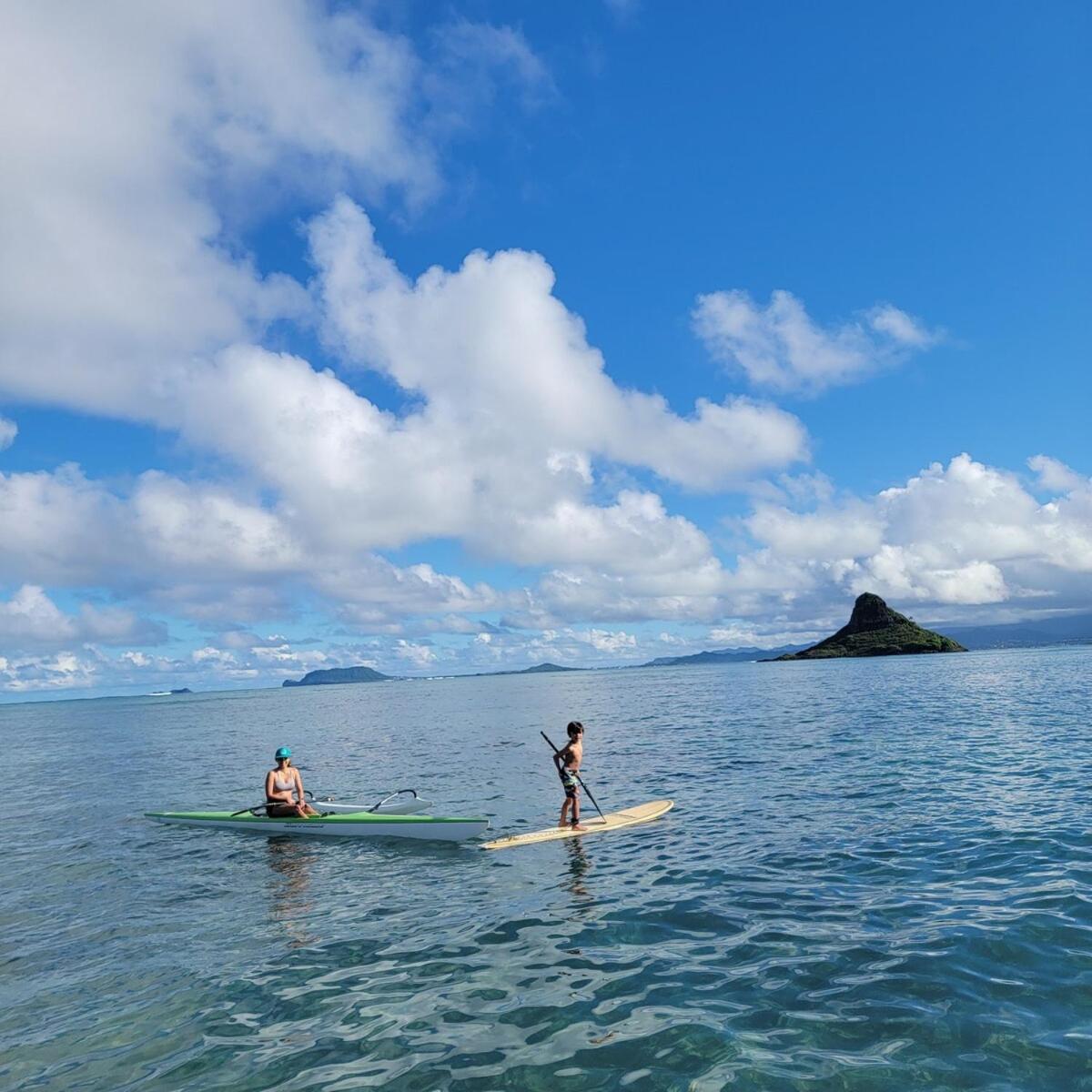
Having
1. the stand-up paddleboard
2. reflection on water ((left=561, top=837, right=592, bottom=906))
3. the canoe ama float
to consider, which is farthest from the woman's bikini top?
reflection on water ((left=561, top=837, right=592, bottom=906))

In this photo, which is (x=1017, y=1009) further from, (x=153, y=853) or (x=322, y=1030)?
(x=153, y=853)

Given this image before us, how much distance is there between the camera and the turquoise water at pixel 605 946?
9766mm

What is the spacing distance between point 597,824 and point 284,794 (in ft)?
37.7

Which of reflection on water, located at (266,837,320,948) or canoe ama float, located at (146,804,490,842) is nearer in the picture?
reflection on water, located at (266,837,320,948)

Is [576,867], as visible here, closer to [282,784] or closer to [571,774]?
[571,774]

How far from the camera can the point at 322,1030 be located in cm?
1112

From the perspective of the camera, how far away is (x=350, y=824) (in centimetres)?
2508

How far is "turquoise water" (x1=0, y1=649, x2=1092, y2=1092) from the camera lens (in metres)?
9.77

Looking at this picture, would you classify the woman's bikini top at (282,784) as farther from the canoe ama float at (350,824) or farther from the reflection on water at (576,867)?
the reflection on water at (576,867)

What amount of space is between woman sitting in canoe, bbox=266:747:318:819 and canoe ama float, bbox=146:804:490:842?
0.82 feet

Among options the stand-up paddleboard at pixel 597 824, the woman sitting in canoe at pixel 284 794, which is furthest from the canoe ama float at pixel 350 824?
the stand-up paddleboard at pixel 597 824

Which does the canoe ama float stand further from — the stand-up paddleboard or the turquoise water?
the stand-up paddleboard

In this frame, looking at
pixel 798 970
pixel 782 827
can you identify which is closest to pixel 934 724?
pixel 782 827

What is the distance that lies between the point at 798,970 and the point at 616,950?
3.08 m
